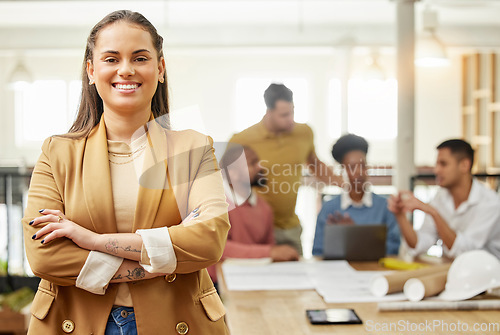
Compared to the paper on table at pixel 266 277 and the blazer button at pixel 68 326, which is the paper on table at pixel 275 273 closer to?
the paper on table at pixel 266 277

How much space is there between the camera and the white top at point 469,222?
6.11 feet

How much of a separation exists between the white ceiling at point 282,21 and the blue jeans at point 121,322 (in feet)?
11.4

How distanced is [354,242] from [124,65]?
1.23 m

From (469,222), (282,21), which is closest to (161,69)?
(469,222)

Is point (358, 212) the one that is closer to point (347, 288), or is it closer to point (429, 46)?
point (347, 288)

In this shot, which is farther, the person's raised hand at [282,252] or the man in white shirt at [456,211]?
the man in white shirt at [456,211]

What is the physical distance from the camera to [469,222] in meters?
1.92

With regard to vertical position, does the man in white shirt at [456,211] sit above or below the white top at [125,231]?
below

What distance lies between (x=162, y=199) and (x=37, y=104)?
22.0 ft

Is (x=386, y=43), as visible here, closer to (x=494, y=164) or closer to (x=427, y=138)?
(x=494, y=164)

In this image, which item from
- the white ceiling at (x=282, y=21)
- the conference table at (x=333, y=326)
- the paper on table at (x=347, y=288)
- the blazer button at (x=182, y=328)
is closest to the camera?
the blazer button at (x=182, y=328)

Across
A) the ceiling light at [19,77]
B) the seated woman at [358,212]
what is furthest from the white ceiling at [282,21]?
the seated woman at [358,212]

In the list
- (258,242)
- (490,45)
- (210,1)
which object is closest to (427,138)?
(490,45)

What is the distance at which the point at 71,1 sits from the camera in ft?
14.8
